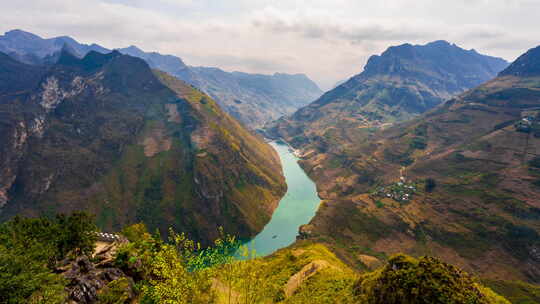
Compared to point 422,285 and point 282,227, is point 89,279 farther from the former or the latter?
point 282,227

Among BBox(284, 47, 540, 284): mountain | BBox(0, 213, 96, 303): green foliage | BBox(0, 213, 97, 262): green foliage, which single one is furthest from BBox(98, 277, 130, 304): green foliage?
BBox(284, 47, 540, 284): mountain

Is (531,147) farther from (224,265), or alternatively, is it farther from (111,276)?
(111,276)

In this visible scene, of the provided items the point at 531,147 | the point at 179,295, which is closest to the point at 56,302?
the point at 179,295

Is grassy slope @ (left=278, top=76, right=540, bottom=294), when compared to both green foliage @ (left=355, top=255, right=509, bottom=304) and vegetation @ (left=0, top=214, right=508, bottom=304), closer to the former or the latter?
green foliage @ (left=355, top=255, right=509, bottom=304)

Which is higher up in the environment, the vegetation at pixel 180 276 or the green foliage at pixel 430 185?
the vegetation at pixel 180 276

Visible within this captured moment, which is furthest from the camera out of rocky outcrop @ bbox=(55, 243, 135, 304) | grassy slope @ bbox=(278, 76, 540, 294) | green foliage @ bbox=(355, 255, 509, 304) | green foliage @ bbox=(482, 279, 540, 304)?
grassy slope @ bbox=(278, 76, 540, 294)

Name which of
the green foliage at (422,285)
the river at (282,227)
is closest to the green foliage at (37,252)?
the green foliage at (422,285)

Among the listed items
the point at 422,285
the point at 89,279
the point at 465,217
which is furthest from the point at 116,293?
the point at 465,217

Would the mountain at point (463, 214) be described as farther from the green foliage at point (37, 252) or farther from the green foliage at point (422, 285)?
the green foliage at point (37, 252)
